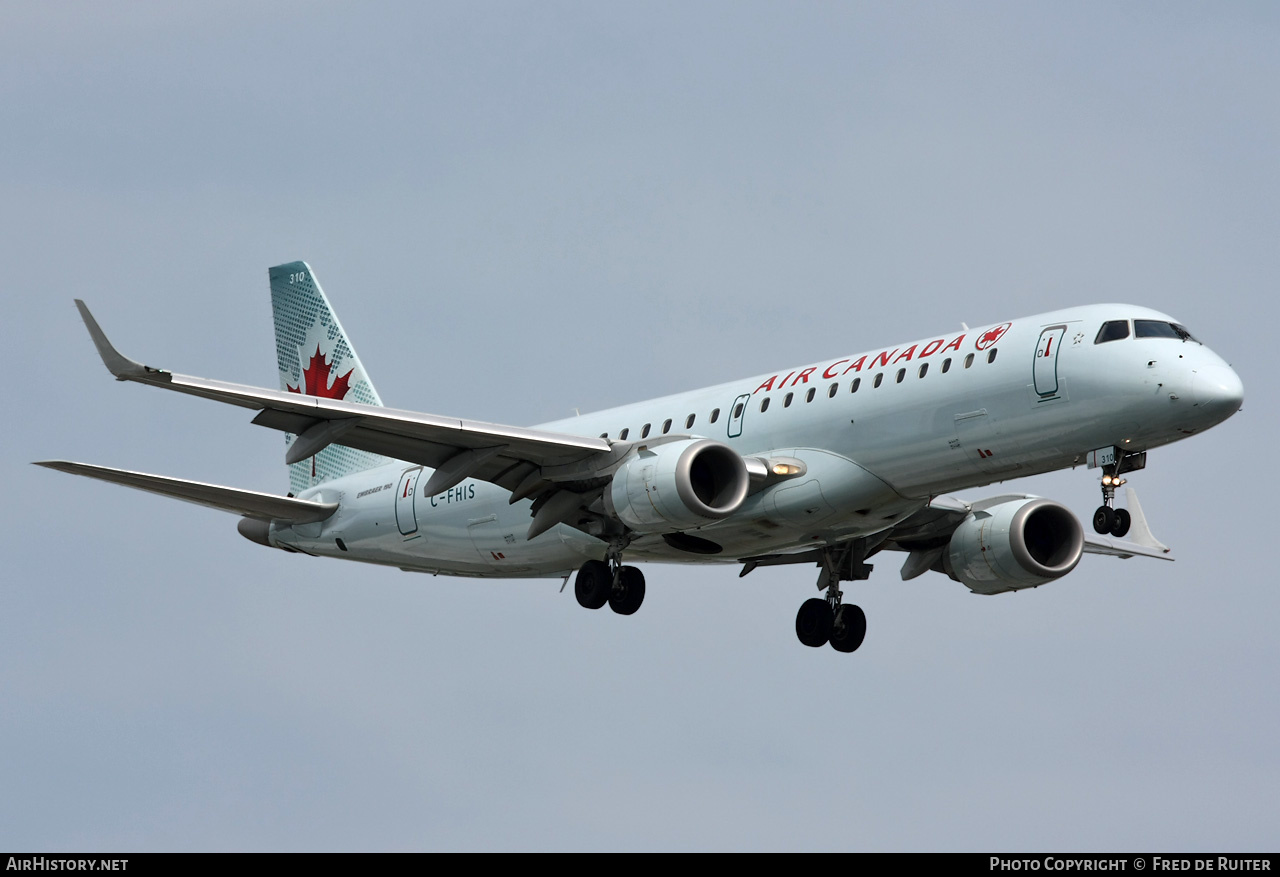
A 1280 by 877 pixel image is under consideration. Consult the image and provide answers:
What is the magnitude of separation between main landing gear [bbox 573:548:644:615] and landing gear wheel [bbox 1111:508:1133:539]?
10.2m

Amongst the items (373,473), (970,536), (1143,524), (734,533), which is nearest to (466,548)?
(373,473)

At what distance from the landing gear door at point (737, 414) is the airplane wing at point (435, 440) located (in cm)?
212

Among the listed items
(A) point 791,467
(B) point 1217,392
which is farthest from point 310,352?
(B) point 1217,392

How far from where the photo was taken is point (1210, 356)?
3312 cm

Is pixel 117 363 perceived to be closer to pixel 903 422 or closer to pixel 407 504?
pixel 407 504

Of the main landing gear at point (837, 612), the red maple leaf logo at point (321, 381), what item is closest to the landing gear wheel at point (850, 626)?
the main landing gear at point (837, 612)

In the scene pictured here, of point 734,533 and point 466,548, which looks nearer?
point 734,533

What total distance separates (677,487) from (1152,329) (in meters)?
8.88

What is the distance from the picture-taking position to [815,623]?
42000 mm

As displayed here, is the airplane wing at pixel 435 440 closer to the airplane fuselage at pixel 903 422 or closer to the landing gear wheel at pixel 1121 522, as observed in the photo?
the airplane fuselage at pixel 903 422

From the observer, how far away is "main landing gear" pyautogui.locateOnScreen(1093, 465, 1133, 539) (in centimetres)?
3325

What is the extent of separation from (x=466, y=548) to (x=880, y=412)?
1080 cm
